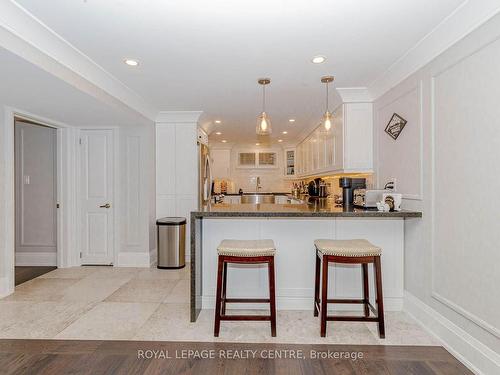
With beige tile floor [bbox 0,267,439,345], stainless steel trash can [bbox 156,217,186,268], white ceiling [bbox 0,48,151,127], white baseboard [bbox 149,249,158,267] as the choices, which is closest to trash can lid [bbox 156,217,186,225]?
stainless steel trash can [bbox 156,217,186,268]

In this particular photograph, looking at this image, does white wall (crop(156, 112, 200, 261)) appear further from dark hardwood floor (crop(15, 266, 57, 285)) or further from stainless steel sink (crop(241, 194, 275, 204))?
stainless steel sink (crop(241, 194, 275, 204))

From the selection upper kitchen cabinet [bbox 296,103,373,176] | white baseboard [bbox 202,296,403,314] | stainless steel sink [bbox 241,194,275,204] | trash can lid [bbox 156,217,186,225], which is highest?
upper kitchen cabinet [bbox 296,103,373,176]

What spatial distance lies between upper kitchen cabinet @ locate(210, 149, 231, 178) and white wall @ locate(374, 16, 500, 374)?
513cm

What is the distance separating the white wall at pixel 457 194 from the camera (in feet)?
5.72

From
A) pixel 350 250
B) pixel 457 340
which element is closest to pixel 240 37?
pixel 350 250

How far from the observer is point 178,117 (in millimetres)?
4461

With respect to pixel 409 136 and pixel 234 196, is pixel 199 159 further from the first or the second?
pixel 409 136

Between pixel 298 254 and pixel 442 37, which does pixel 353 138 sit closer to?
pixel 442 37

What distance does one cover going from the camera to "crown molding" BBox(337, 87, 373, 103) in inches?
135

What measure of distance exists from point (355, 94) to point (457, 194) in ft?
6.13

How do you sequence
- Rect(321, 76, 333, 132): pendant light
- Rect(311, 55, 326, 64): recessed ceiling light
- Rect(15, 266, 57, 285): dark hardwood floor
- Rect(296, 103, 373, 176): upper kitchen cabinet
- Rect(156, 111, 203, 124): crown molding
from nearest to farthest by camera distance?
Rect(311, 55, 326, 64): recessed ceiling light, Rect(321, 76, 333, 132): pendant light, Rect(296, 103, 373, 176): upper kitchen cabinet, Rect(15, 266, 57, 285): dark hardwood floor, Rect(156, 111, 203, 124): crown molding

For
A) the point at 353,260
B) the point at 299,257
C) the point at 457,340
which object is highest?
the point at 353,260

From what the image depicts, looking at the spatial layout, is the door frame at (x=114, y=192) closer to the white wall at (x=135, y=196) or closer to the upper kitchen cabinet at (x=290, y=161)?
the white wall at (x=135, y=196)

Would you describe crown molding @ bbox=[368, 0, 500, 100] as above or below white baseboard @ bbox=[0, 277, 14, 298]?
above
